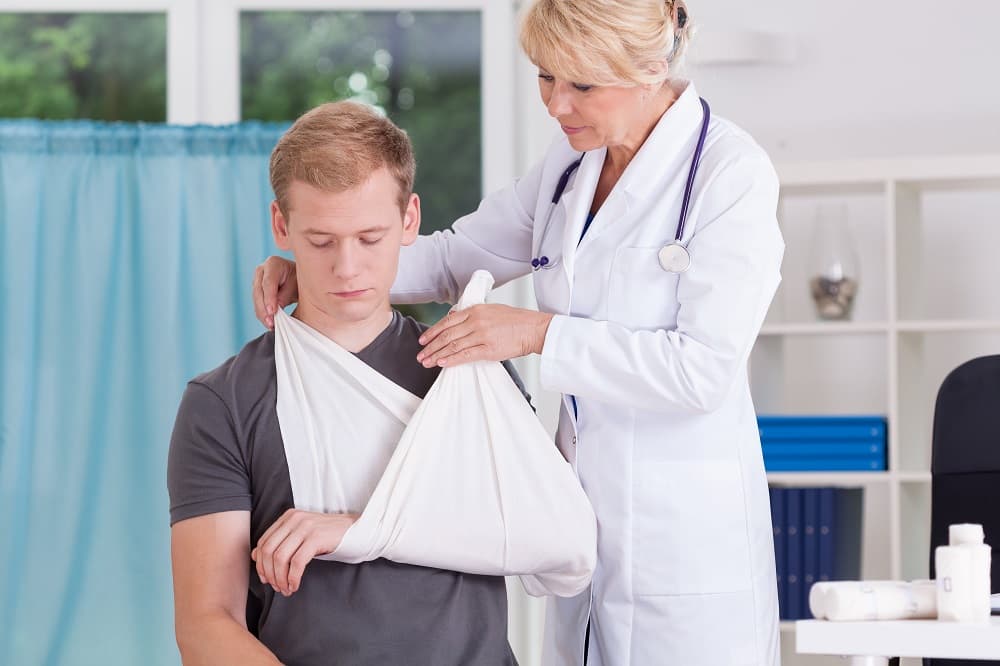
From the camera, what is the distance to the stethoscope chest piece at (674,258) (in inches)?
62.6

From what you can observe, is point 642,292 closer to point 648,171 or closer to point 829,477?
point 648,171

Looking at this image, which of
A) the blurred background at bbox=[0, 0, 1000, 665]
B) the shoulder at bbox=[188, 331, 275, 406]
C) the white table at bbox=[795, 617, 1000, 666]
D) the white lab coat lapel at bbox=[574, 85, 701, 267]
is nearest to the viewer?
the white table at bbox=[795, 617, 1000, 666]

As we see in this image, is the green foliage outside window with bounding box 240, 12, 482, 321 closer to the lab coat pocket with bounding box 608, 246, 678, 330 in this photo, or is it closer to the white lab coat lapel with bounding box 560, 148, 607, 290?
the white lab coat lapel with bounding box 560, 148, 607, 290

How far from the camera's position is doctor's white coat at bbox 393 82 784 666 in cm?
155

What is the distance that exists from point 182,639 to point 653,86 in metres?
0.94

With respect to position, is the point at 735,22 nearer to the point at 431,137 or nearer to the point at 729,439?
the point at 431,137

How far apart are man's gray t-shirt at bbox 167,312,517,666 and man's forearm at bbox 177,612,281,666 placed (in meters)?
0.07

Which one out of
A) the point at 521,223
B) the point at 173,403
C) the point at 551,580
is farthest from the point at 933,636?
the point at 173,403

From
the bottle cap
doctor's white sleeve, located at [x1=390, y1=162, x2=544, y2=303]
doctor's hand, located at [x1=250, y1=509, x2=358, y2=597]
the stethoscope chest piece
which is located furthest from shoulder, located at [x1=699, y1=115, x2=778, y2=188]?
doctor's hand, located at [x1=250, y1=509, x2=358, y2=597]

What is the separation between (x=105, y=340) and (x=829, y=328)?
6.14 feet

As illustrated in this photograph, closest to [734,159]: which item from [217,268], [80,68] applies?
[217,268]

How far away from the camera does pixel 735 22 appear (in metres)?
3.36

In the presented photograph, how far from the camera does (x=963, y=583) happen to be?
125cm

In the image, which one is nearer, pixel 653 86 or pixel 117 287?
pixel 653 86
